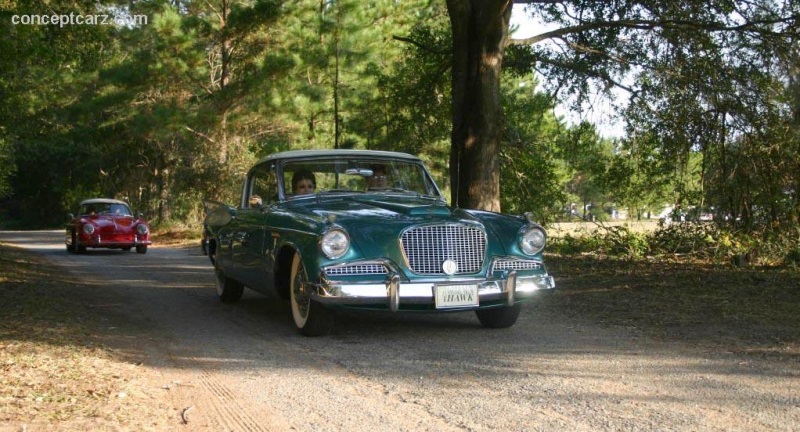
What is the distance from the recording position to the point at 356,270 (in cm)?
634

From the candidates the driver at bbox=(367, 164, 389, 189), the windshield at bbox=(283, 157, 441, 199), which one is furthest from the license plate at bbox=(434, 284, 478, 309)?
the driver at bbox=(367, 164, 389, 189)

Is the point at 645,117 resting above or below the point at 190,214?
above

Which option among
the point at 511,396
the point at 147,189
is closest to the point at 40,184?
the point at 147,189

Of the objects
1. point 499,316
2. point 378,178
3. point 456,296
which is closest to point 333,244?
point 456,296

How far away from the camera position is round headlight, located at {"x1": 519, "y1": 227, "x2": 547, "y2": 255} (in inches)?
277

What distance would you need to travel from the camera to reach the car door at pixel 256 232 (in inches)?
299

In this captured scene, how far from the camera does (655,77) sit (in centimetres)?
1424

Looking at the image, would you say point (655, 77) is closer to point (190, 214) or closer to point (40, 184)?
point (190, 214)

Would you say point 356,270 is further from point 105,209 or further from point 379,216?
point 105,209

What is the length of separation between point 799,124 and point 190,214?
77.0 feet

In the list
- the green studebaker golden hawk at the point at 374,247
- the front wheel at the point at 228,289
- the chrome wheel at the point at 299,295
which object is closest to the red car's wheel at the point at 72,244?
the front wheel at the point at 228,289

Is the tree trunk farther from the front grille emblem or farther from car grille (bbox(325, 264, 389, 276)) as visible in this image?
car grille (bbox(325, 264, 389, 276))

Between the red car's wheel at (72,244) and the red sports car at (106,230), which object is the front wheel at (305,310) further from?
the red car's wheel at (72,244)

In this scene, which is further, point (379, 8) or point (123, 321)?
point (379, 8)
